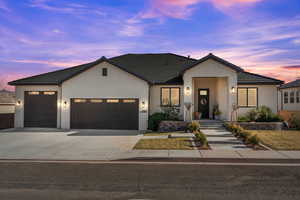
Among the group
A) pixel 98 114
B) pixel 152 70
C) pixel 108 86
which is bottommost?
pixel 98 114

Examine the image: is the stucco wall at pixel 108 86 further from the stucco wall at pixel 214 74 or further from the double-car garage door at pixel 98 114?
the stucco wall at pixel 214 74

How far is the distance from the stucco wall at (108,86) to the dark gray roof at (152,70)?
44 centimetres

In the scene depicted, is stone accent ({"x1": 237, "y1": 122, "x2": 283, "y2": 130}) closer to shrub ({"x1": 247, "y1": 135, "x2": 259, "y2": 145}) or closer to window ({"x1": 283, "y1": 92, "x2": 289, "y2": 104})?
shrub ({"x1": 247, "y1": 135, "x2": 259, "y2": 145})

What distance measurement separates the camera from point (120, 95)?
17578 millimetres

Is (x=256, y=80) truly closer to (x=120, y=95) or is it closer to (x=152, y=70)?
(x=152, y=70)

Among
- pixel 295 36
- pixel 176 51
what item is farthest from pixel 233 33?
pixel 176 51

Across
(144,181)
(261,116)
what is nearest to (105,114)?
(261,116)

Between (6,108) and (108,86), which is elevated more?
(108,86)

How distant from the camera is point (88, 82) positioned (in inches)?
696

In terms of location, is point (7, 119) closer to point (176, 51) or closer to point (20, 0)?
point (20, 0)

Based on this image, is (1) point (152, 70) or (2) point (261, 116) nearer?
(2) point (261, 116)

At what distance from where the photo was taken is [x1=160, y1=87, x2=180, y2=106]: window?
59.6ft

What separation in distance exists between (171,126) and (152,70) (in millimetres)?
6417

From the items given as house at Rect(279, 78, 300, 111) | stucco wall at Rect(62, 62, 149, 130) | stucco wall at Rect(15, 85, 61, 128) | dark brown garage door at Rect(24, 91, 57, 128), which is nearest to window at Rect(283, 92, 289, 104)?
house at Rect(279, 78, 300, 111)
